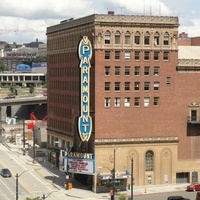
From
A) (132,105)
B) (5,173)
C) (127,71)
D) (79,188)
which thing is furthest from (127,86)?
(5,173)

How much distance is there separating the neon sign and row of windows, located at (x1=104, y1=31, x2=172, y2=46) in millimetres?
3769

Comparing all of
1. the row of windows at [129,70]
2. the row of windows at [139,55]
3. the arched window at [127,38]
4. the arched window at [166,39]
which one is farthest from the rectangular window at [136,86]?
the arched window at [166,39]

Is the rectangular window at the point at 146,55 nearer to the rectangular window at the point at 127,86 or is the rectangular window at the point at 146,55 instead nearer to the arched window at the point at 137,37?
the arched window at the point at 137,37

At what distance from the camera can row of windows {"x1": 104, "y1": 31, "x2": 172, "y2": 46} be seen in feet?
330

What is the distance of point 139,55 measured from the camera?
102688 millimetres

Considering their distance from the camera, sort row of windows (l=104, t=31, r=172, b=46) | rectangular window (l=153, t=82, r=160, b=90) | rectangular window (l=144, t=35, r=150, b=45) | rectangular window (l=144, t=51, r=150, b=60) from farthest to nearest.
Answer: rectangular window (l=153, t=82, r=160, b=90) < rectangular window (l=144, t=51, r=150, b=60) < rectangular window (l=144, t=35, r=150, b=45) < row of windows (l=104, t=31, r=172, b=46)

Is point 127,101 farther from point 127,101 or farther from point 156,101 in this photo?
point 156,101

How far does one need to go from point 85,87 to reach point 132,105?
29.9ft

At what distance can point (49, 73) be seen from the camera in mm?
132125

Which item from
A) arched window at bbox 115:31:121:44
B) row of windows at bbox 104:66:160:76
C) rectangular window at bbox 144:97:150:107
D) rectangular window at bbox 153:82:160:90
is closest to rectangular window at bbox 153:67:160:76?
row of windows at bbox 104:66:160:76

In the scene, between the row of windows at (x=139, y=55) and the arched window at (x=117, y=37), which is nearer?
the arched window at (x=117, y=37)

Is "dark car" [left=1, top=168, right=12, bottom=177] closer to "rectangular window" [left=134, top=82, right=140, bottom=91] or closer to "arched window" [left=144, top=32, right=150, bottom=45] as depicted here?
"rectangular window" [left=134, top=82, right=140, bottom=91]

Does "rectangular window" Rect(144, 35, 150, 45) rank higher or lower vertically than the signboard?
higher

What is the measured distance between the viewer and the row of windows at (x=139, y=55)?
332 ft
